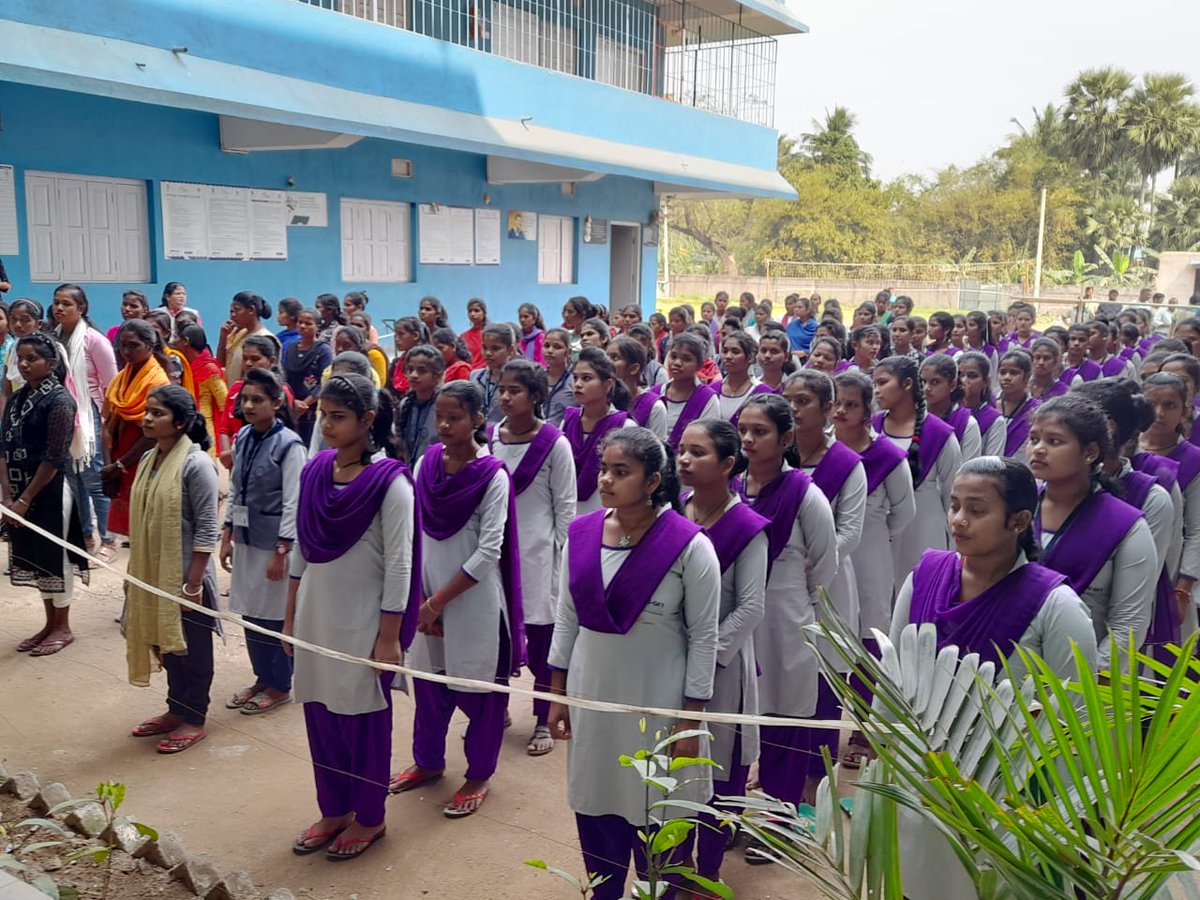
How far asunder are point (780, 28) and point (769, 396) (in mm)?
18068

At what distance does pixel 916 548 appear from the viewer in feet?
16.5

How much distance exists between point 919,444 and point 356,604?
272 centimetres

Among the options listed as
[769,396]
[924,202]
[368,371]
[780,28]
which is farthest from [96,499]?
[924,202]

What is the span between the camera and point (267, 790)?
4047mm

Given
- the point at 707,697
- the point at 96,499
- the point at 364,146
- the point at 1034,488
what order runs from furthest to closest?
the point at 364,146 < the point at 96,499 < the point at 707,697 < the point at 1034,488

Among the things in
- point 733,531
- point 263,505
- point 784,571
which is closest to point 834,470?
point 784,571

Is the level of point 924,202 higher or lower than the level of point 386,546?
higher

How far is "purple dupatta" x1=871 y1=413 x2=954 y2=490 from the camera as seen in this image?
491cm

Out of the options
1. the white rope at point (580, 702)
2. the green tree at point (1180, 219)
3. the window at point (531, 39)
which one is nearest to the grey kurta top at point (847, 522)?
the white rope at point (580, 702)

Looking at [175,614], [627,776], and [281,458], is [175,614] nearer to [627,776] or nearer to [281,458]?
[281,458]

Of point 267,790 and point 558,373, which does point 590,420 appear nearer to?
point 558,373

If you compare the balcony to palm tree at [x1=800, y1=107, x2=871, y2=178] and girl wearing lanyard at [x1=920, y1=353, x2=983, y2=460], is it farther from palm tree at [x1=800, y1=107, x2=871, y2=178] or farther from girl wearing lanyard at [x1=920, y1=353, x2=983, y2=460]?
palm tree at [x1=800, y1=107, x2=871, y2=178]

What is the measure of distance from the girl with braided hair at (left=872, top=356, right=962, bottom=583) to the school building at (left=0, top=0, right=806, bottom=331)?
23.0 ft

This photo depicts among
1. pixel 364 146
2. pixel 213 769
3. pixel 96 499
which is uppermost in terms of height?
pixel 364 146
